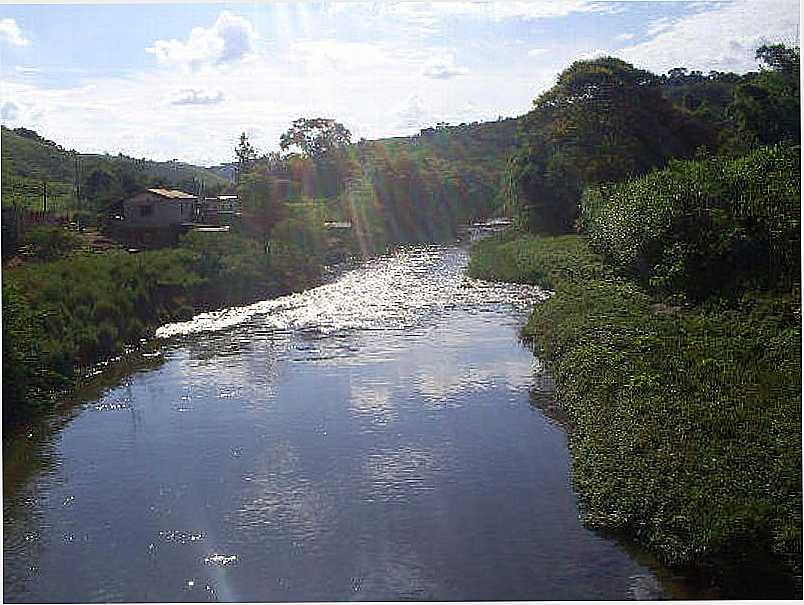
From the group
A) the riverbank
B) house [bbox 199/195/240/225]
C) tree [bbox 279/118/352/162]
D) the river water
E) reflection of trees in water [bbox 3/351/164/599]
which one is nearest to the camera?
the riverbank

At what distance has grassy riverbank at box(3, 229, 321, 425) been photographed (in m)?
9.01

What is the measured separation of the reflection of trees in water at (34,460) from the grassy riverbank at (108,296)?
8.9 inches

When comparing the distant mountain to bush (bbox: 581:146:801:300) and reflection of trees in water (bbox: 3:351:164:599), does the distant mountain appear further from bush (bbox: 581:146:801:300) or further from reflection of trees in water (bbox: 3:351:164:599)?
bush (bbox: 581:146:801:300)

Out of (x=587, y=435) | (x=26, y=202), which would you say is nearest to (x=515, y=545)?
(x=587, y=435)

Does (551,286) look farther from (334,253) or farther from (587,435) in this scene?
(587,435)

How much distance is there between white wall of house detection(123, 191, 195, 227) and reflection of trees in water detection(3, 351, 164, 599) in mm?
9374

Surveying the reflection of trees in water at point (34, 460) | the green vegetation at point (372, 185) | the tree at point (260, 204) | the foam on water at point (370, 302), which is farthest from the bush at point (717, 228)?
the green vegetation at point (372, 185)

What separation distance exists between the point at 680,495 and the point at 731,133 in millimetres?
17802

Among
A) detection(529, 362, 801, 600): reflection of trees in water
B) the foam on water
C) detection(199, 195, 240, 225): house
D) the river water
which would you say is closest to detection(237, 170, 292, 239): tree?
detection(199, 195, 240, 225): house

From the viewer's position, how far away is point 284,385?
32.6 ft

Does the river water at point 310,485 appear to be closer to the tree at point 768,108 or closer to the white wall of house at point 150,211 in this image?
the white wall of house at point 150,211

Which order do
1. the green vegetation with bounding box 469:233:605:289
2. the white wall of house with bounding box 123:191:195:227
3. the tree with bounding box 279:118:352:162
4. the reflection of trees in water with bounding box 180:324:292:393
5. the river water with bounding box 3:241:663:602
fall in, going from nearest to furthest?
the river water with bounding box 3:241:663:602, the reflection of trees in water with bounding box 180:324:292:393, the green vegetation with bounding box 469:233:605:289, the white wall of house with bounding box 123:191:195:227, the tree with bounding box 279:118:352:162

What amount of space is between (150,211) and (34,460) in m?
13.7

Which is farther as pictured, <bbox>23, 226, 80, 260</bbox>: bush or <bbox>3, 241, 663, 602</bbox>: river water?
<bbox>23, 226, 80, 260</bbox>: bush
